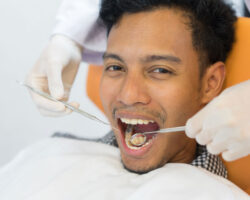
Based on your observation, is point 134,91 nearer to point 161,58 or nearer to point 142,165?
point 161,58

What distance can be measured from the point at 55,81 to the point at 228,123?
653mm

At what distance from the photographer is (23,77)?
2266 millimetres

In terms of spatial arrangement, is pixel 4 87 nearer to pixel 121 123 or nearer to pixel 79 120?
pixel 79 120

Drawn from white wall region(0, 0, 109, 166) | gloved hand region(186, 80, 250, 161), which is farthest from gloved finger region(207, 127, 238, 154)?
white wall region(0, 0, 109, 166)

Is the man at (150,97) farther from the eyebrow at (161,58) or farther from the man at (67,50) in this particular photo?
the man at (67,50)

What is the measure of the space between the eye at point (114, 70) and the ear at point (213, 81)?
0.28 metres

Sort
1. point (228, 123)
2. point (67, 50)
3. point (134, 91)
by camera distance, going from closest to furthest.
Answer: point (228, 123)
point (134, 91)
point (67, 50)

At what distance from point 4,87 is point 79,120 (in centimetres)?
51

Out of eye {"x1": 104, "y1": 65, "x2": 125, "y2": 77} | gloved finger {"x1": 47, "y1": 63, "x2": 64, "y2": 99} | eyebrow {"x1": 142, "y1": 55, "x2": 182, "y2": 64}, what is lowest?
gloved finger {"x1": 47, "y1": 63, "x2": 64, "y2": 99}

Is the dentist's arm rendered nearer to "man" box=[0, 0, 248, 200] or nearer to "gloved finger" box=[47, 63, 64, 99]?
"gloved finger" box=[47, 63, 64, 99]

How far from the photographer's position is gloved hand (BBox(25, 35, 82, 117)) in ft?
4.10

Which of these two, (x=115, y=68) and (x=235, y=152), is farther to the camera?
(x=115, y=68)

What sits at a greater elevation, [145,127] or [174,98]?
[174,98]

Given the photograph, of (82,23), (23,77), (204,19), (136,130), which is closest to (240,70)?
(204,19)
